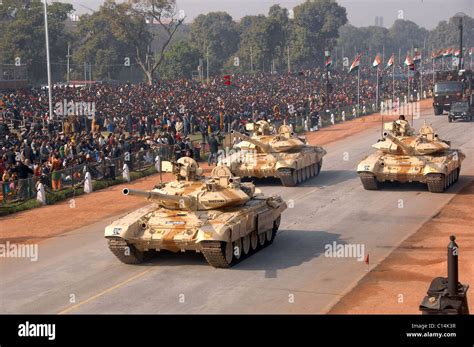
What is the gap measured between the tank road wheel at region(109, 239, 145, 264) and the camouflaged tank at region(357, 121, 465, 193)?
14231mm

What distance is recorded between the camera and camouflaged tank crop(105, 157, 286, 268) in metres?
23.4

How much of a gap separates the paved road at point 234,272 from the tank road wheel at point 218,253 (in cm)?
30

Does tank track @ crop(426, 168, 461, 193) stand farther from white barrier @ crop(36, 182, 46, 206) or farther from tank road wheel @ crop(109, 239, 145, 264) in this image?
white barrier @ crop(36, 182, 46, 206)

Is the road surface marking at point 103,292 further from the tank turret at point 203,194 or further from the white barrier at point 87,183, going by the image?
the white barrier at point 87,183

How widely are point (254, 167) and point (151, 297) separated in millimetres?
17507

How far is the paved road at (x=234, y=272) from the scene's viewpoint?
20.6 metres

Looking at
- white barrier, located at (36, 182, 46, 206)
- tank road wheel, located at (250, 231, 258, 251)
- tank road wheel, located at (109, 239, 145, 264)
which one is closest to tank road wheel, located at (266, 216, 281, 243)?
tank road wheel, located at (250, 231, 258, 251)

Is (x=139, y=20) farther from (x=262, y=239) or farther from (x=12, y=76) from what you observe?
(x=262, y=239)

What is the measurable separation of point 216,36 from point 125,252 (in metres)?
134

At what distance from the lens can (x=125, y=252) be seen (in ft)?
79.6

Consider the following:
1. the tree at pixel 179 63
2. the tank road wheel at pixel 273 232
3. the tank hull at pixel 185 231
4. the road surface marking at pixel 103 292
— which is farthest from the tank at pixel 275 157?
the tree at pixel 179 63

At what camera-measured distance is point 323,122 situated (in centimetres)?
6831

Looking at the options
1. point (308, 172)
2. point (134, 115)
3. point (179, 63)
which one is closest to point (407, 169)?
point (308, 172)

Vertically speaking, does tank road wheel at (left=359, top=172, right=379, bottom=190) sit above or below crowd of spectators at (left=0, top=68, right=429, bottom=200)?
below
